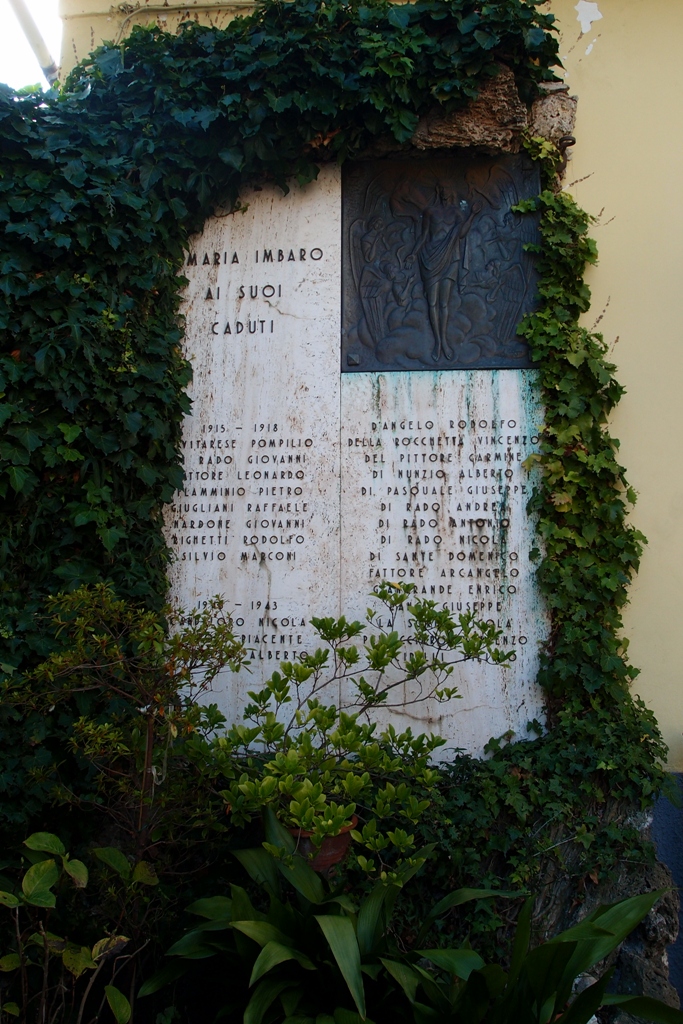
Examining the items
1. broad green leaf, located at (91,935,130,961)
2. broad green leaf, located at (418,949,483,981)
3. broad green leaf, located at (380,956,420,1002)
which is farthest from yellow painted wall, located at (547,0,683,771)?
broad green leaf, located at (91,935,130,961)

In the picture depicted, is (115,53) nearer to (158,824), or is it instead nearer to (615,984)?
(158,824)

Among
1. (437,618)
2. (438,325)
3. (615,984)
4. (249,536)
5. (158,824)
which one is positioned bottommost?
(615,984)

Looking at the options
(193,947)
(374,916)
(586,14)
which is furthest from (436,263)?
(193,947)

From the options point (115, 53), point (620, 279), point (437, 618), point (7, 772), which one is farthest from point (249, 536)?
point (115, 53)

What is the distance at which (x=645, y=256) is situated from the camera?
4.74 metres

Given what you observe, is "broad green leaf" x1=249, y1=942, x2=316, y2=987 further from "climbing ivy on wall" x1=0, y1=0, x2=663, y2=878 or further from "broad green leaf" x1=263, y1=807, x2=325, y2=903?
"climbing ivy on wall" x1=0, y1=0, x2=663, y2=878

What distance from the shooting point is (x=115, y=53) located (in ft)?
15.8

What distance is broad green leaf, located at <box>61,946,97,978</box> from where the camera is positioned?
297 centimetres

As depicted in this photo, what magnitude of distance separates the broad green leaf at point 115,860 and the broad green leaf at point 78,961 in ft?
0.95

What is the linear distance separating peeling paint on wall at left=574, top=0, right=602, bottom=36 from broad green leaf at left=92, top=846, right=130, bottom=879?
5.16 meters

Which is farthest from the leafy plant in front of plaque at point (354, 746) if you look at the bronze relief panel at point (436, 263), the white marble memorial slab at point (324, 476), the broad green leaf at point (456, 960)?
the bronze relief panel at point (436, 263)

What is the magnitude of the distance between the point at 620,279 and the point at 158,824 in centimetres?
372

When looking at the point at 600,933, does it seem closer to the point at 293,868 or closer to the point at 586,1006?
the point at 586,1006

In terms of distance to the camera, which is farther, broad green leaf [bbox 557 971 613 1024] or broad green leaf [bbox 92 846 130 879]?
Answer: broad green leaf [bbox 92 846 130 879]
